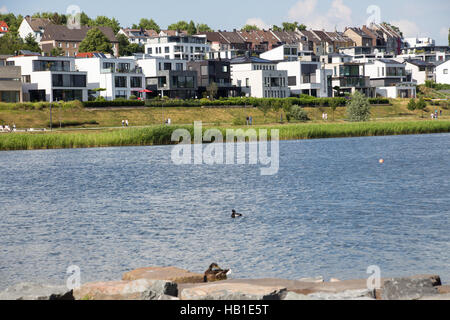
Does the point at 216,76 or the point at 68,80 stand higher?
the point at 216,76

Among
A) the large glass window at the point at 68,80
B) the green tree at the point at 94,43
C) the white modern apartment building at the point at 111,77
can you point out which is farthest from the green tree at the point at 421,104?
the green tree at the point at 94,43

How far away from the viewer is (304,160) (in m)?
64.3

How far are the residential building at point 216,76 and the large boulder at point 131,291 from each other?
12955 centimetres

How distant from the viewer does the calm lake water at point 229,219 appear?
71.1 ft

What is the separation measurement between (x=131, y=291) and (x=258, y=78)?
13481 centimetres

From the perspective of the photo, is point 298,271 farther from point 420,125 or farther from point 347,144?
point 420,125

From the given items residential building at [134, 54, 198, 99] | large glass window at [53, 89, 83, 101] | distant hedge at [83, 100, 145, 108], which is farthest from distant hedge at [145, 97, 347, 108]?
large glass window at [53, 89, 83, 101]

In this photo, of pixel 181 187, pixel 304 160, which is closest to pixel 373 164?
pixel 304 160

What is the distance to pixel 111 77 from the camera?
128 m

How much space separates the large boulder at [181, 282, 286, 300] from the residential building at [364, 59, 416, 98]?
157366 millimetres

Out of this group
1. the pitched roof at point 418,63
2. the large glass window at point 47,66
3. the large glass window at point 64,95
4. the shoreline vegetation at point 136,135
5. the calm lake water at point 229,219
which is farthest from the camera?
the pitched roof at point 418,63

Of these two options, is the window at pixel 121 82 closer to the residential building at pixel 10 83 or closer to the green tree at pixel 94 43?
the residential building at pixel 10 83

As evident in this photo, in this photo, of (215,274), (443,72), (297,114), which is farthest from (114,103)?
(443,72)

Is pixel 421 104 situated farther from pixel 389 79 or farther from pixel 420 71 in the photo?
pixel 420 71
